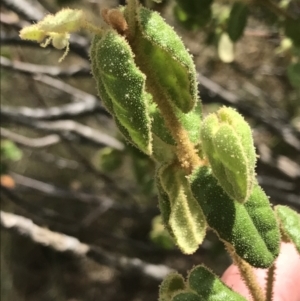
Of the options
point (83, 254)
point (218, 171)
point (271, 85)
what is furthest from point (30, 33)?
point (271, 85)

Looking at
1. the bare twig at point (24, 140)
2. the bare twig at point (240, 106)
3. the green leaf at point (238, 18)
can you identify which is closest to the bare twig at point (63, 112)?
the bare twig at point (24, 140)

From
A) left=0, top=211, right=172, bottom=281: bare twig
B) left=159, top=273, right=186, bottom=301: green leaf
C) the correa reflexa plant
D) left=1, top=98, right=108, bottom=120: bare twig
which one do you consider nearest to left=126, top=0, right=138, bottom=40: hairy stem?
the correa reflexa plant

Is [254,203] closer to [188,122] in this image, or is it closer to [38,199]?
[188,122]

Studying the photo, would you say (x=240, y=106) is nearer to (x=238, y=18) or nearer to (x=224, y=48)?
(x=224, y=48)

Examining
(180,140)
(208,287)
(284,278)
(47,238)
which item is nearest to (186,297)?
(208,287)

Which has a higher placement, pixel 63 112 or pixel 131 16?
pixel 131 16

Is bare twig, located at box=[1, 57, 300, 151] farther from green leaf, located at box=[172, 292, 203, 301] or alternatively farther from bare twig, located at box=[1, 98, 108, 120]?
green leaf, located at box=[172, 292, 203, 301]

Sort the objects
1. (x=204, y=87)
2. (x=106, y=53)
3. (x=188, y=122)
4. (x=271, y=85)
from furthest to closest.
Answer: (x=271, y=85) < (x=204, y=87) < (x=188, y=122) < (x=106, y=53)
